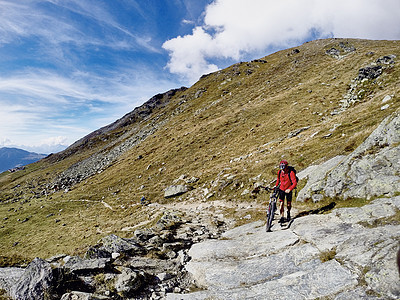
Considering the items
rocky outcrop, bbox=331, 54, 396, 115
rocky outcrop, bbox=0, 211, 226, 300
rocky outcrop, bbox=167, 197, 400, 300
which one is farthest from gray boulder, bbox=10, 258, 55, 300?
rocky outcrop, bbox=331, 54, 396, 115

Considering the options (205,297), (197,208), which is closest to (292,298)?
(205,297)

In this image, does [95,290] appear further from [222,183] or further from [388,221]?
[222,183]

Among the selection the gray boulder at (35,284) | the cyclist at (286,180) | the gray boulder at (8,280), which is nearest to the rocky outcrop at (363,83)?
the cyclist at (286,180)

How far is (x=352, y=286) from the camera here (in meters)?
6.80

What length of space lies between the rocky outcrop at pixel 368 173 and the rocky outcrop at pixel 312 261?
174cm

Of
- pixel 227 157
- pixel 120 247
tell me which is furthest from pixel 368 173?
pixel 227 157

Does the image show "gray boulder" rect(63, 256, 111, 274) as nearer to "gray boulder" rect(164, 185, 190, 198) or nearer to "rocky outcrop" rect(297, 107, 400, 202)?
"rocky outcrop" rect(297, 107, 400, 202)

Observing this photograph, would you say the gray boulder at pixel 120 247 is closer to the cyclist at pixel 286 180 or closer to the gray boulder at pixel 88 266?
the gray boulder at pixel 88 266

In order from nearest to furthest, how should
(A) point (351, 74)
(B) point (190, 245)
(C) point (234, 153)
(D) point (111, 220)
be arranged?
(B) point (190, 245) → (D) point (111, 220) → (C) point (234, 153) → (A) point (351, 74)

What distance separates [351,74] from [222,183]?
5451 cm

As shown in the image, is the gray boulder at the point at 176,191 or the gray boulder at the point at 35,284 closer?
the gray boulder at the point at 35,284

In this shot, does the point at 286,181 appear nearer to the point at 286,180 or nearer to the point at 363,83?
the point at 286,180

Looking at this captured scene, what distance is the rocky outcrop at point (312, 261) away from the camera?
22.6ft

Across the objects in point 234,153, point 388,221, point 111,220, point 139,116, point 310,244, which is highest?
point 139,116
